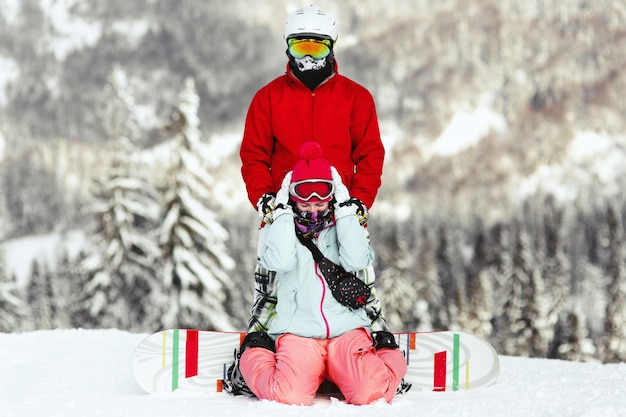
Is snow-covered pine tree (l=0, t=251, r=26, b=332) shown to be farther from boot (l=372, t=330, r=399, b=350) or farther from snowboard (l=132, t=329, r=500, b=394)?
boot (l=372, t=330, r=399, b=350)

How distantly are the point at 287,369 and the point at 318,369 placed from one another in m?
0.25

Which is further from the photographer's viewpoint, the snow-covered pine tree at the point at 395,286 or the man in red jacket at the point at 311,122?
the snow-covered pine tree at the point at 395,286

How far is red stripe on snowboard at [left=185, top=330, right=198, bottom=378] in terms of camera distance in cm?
546

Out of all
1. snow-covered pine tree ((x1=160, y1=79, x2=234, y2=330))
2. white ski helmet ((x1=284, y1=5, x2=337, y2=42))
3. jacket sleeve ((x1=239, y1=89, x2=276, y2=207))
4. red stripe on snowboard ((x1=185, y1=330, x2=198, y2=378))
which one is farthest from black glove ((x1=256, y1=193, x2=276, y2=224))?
snow-covered pine tree ((x1=160, y1=79, x2=234, y2=330))

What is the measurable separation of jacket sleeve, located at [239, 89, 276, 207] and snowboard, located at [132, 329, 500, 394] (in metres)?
1.37

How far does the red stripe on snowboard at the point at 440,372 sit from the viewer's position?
220 inches

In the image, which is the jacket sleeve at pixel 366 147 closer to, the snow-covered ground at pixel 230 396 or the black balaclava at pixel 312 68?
the black balaclava at pixel 312 68

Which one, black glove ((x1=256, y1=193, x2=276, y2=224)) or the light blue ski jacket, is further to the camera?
black glove ((x1=256, y1=193, x2=276, y2=224))

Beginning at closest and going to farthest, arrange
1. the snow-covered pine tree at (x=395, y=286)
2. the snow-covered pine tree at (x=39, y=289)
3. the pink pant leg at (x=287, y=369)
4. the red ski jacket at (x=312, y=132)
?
the pink pant leg at (x=287, y=369), the red ski jacket at (x=312, y=132), the snow-covered pine tree at (x=395, y=286), the snow-covered pine tree at (x=39, y=289)

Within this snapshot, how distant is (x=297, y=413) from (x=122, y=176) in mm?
19283

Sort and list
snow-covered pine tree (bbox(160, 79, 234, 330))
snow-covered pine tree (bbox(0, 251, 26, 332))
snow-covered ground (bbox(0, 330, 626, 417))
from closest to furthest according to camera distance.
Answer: snow-covered ground (bbox(0, 330, 626, 417)), snow-covered pine tree (bbox(160, 79, 234, 330)), snow-covered pine tree (bbox(0, 251, 26, 332))

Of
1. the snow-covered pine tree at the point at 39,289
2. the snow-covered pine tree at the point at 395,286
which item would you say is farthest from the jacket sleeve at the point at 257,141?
the snow-covered pine tree at the point at 39,289

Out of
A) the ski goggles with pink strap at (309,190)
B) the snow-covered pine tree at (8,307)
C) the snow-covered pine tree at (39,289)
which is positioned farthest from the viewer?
the snow-covered pine tree at (39,289)

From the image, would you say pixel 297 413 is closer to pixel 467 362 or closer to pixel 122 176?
pixel 467 362
